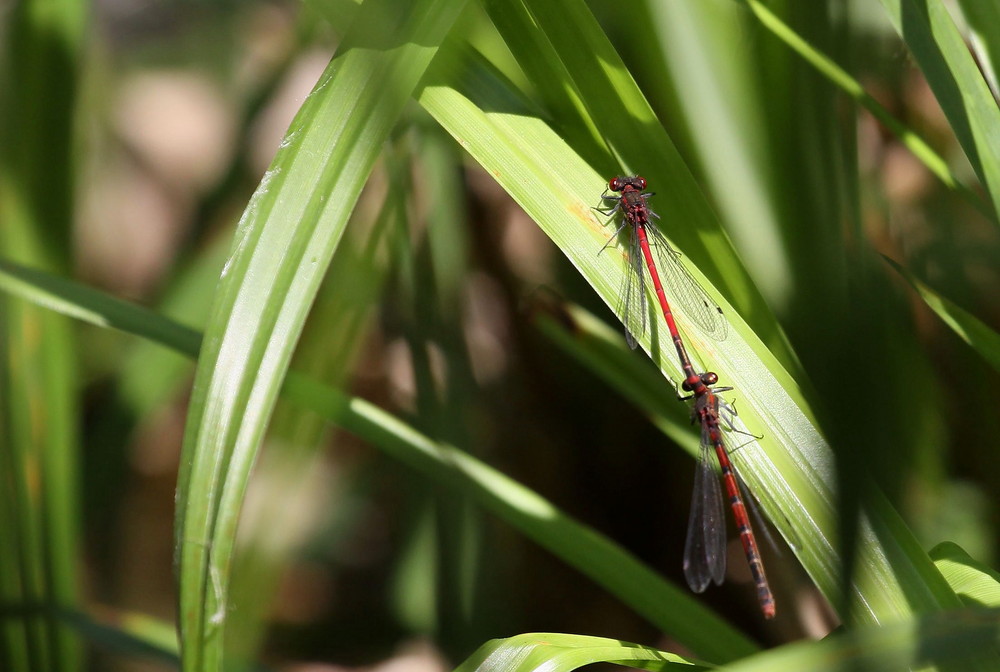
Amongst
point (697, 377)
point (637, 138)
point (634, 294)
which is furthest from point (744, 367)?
point (637, 138)

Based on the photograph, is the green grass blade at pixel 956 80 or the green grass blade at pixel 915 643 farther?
the green grass blade at pixel 956 80

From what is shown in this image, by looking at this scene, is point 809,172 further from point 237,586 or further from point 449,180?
point 237,586

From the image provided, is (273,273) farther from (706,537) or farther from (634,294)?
(706,537)

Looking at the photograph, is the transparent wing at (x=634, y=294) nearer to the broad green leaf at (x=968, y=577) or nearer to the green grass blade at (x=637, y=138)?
the green grass blade at (x=637, y=138)

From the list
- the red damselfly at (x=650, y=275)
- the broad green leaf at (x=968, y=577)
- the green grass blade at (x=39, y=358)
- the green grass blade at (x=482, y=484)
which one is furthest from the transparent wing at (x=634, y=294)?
the green grass blade at (x=39, y=358)

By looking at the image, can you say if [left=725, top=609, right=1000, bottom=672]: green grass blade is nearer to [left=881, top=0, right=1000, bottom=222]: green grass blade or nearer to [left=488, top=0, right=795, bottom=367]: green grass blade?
[left=488, top=0, right=795, bottom=367]: green grass blade

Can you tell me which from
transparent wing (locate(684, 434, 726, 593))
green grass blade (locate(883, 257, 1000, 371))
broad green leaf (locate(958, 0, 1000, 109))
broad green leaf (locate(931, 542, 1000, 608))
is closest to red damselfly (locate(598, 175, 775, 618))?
transparent wing (locate(684, 434, 726, 593))

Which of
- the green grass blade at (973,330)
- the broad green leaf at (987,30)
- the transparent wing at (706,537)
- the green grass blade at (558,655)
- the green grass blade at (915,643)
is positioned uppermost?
the broad green leaf at (987,30)
